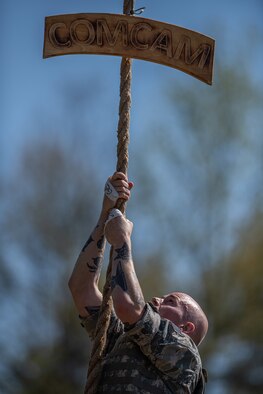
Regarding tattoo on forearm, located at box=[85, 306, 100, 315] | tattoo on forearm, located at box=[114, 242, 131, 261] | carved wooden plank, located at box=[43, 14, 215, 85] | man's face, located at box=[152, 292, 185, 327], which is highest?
carved wooden plank, located at box=[43, 14, 215, 85]

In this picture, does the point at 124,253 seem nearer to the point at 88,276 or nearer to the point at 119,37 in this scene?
the point at 88,276

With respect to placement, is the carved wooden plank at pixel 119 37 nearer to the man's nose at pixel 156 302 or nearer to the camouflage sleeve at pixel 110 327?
the man's nose at pixel 156 302

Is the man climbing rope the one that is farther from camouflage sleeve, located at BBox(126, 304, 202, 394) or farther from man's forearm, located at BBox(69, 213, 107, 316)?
man's forearm, located at BBox(69, 213, 107, 316)

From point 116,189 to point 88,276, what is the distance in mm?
414

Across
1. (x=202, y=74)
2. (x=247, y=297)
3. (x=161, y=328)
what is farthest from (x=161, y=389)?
(x=247, y=297)

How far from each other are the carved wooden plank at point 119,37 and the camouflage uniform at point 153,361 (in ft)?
3.43

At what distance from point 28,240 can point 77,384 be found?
9.86 ft

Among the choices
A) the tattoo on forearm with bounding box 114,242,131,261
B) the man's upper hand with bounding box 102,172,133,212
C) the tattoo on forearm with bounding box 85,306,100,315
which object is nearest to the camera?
the tattoo on forearm with bounding box 114,242,131,261

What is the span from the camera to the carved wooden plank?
409cm

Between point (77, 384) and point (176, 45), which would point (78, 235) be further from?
point (176, 45)

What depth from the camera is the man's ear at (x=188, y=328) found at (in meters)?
4.08

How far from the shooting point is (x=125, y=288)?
12.4 ft

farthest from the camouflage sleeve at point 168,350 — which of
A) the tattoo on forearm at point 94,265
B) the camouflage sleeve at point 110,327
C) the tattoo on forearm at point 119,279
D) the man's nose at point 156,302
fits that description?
the tattoo on forearm at point 94,265

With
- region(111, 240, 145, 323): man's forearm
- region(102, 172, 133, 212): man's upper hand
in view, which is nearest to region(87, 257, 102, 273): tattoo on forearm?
region(102, 172, 133, 212): man's upper hand
